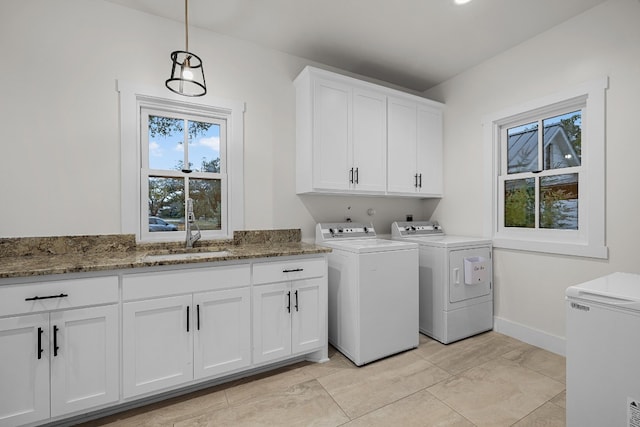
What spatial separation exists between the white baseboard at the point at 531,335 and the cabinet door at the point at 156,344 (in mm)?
2795

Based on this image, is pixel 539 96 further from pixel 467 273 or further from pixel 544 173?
pixel 467 273

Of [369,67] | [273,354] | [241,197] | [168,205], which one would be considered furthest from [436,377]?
[369,67]

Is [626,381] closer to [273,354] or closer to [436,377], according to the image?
[436,377]

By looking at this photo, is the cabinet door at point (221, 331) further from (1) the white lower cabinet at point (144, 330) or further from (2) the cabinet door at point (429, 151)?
(2) the cabinet door at point (429, 151)

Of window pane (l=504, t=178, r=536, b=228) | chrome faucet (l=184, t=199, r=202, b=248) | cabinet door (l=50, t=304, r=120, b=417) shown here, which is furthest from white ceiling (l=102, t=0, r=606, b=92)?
cabinet door (l=50, t=304, r=120, b=417)

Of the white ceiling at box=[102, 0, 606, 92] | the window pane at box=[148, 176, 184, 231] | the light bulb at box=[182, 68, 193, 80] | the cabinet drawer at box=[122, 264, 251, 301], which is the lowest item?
the cabinet drawer at box=[122, 264, 251, 301]

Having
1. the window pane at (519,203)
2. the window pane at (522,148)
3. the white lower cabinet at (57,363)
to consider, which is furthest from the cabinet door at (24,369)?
the window pane at (522,148)

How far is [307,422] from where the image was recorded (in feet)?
5.39

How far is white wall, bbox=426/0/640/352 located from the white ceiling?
0.18m

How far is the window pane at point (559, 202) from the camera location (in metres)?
2.42

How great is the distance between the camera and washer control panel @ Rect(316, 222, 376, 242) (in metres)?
2.78

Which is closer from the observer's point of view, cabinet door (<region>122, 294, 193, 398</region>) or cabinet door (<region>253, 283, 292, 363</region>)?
cabinet door (<region>122, 294, 193, 398</region>)

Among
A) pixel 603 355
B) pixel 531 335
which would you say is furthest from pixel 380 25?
pixel 531 335

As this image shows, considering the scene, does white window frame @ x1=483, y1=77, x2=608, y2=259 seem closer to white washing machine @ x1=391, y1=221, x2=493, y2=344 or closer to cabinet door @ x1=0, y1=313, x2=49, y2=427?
white washing machine @ x1=391, y1=221, x2=493, y2=344
